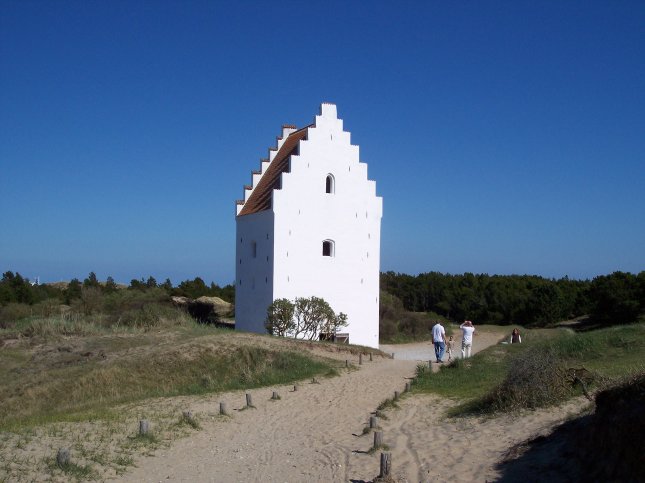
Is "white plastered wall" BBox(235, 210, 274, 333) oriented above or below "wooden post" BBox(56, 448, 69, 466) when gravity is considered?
above

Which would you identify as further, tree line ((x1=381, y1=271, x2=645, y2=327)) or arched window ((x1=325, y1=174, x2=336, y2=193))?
tree line ((x1=381, y1=271, x2=645, y2=327))

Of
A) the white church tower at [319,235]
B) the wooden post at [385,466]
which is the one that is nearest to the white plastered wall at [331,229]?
the white church tower at [319,235]

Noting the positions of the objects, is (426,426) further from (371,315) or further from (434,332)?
(371,315)

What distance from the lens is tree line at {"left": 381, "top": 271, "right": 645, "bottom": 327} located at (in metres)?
36.7

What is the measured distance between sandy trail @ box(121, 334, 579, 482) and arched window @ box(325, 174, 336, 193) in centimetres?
1524

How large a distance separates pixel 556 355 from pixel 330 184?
17.6 meters

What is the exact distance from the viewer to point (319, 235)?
29172 mm

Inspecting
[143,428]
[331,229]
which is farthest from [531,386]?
[331,229]

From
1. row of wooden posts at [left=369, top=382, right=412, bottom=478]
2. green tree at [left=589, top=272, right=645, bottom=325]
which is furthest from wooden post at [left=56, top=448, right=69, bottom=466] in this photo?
green tree at [left=589, top=272, right=645, bottom=325]

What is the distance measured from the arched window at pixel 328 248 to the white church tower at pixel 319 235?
0.05 meters

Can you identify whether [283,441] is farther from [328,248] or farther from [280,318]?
[328,248]

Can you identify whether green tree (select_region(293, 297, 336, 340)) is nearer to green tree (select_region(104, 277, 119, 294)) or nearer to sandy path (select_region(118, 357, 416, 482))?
sandy path (select_region(118, 357, 416, 482))

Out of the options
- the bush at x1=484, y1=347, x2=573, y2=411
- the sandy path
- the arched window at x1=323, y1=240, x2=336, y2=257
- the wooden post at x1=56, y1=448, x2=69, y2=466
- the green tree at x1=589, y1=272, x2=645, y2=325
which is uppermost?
the arched window at x1=323, y1=240, x2=336, y2=257

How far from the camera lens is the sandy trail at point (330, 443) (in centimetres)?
967
